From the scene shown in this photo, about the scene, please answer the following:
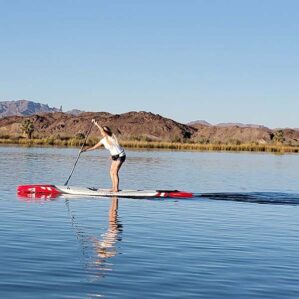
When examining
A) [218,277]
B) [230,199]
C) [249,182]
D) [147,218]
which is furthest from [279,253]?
Answer: [249,182]

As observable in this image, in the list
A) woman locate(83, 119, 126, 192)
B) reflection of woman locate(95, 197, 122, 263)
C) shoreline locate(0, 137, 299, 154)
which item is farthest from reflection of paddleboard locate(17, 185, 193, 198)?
shoreline locate(0, 137, 299, 154)

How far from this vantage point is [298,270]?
10969 mm

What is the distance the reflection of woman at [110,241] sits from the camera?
38.4ft

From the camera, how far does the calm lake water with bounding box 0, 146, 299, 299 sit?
9414 millimetres

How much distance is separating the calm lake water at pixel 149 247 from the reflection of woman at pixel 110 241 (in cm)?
2

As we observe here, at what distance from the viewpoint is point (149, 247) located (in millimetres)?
12539

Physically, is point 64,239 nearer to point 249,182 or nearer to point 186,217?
point 186,217

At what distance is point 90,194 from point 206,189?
7.42 meters

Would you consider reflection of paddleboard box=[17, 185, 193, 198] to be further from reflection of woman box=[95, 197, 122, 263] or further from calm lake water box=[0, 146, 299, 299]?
reflection of woman box=[95, 197, 122, 263]

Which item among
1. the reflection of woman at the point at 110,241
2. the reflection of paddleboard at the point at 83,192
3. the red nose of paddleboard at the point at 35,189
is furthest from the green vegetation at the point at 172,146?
the reflection of woman at the point at 110,241

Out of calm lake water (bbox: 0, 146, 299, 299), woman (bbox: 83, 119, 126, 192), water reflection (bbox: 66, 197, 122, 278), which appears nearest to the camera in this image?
calm lake water (bbox: 0, 146, 299, 299)

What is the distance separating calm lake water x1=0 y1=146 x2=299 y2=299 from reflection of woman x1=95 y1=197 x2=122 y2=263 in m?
0.02

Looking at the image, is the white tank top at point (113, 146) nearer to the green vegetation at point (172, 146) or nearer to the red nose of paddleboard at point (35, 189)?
the red nose of paddleboard at point (35, 189)

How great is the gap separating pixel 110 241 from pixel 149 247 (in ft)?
2.93
